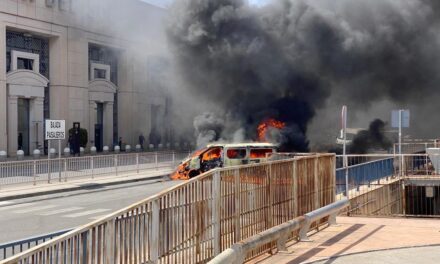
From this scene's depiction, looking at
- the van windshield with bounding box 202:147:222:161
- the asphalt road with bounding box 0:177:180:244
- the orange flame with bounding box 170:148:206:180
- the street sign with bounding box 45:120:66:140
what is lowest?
the asphalt road with bounding box 0:177:180:244

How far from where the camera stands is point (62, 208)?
13.6m

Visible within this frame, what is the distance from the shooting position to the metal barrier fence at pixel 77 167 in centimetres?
1731

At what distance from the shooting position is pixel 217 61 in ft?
99.5

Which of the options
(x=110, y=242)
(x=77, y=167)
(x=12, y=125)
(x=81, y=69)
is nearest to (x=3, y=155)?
(x=12, y=125)

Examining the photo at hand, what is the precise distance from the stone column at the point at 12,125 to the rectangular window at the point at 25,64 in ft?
6.36

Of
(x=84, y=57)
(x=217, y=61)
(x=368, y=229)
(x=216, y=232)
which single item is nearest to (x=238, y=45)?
(x=217, y=61)

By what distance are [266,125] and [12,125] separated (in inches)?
517

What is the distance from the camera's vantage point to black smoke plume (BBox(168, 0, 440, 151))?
3000 cm

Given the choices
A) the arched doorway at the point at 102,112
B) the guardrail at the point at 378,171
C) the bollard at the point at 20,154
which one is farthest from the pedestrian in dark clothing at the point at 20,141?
the guardrail at the point at 378,171

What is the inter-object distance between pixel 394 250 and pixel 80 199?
10.1 metres

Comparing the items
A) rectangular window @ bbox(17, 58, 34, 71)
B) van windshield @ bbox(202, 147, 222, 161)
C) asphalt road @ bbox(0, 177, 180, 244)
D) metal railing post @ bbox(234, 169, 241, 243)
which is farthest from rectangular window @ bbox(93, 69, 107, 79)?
metal railing post @ bbox(234, 169, 241, 243)

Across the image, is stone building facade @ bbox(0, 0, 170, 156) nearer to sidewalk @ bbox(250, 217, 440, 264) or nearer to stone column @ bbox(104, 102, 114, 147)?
stone column @ bbox(104, 102, 114, 147)

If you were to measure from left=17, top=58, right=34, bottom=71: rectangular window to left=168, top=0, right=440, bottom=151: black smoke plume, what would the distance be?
780 cm

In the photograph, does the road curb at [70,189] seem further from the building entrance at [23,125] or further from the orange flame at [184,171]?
the building entrance at [23,125]
